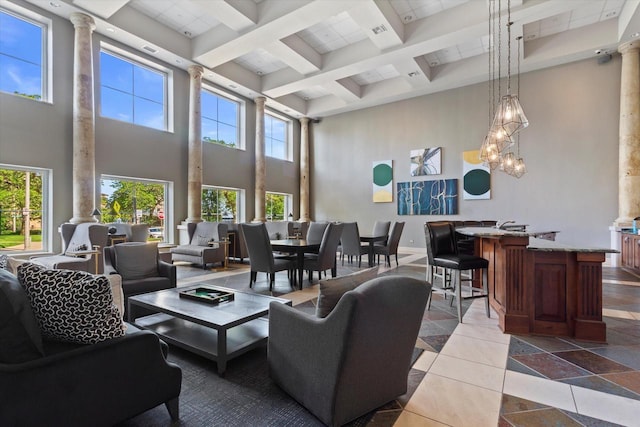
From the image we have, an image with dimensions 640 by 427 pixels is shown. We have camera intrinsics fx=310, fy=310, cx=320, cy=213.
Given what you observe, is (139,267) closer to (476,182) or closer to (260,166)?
(260,166)

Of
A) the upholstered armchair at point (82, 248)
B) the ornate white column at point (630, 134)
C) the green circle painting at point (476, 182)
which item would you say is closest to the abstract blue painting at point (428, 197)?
the green circle painting at point (476, 182)

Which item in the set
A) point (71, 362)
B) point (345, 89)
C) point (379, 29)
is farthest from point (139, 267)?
point (345, 89)

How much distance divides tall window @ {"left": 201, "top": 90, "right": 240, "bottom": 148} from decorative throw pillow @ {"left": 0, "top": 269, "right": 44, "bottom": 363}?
8.11 m

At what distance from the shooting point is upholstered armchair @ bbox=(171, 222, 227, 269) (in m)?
6.52

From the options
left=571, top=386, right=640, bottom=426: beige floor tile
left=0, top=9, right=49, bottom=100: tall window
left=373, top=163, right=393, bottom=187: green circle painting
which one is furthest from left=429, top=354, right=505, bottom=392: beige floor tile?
left=373, top=163, right=393, bottom=187: green circle painting

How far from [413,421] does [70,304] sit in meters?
1.80

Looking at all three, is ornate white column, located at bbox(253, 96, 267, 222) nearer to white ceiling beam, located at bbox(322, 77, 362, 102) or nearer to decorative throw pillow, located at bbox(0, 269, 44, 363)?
white ceiling beam, located at bbox(322, 77, 362, 102)

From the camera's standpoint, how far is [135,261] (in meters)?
3.59

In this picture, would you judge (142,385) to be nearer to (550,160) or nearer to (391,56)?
(391,56)

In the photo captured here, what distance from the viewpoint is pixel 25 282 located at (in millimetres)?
1429

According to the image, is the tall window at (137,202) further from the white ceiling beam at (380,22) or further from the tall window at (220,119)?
the white ceiling beam at (380,22)

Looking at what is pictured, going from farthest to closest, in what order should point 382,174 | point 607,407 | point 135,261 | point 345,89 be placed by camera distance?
point 382,174 < point 345,89 < point 135,261 < point 607,407

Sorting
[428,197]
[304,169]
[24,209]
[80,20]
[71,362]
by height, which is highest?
[80,20]

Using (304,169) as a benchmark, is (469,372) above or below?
below
